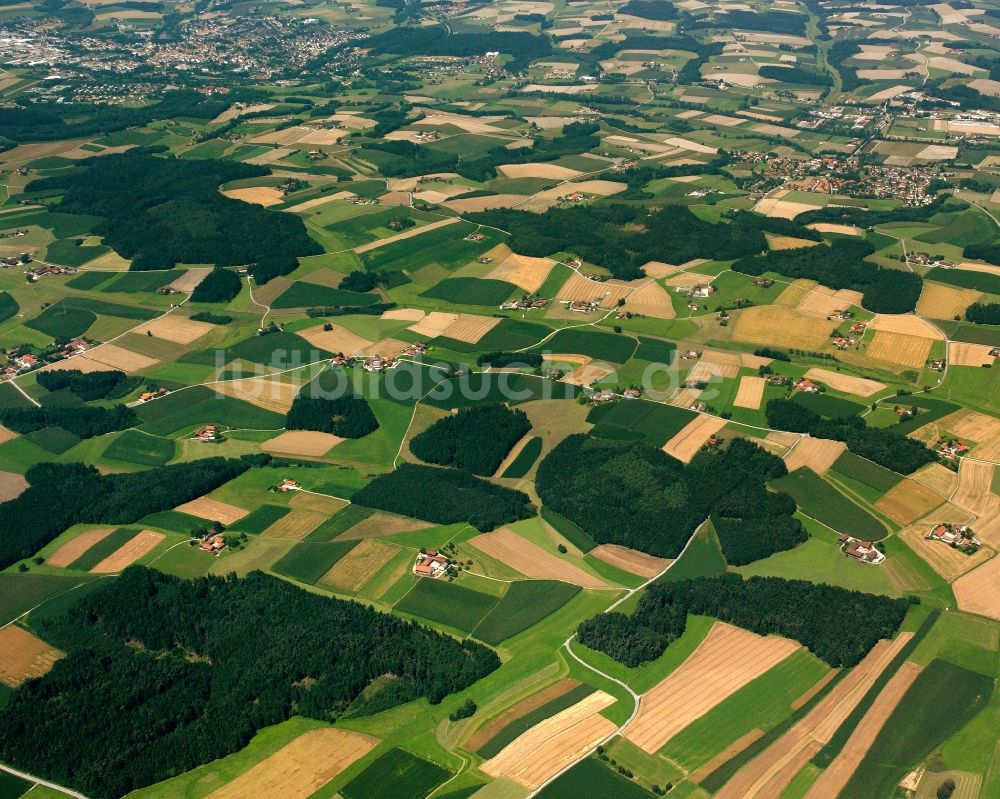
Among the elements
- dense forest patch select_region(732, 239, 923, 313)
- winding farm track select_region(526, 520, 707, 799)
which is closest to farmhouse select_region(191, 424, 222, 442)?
winding farm track select_region(526, 520, 707, 799)

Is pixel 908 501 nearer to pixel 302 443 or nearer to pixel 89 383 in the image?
pixel 302 443

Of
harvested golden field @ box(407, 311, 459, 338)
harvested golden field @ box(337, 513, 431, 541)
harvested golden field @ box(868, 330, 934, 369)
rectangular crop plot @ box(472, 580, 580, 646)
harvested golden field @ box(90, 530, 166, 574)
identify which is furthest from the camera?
harvested golden field @ box(407, 311, 459, 338)

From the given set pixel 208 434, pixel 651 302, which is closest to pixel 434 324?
pixel 651 302

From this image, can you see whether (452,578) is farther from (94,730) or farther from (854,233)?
(854,233)

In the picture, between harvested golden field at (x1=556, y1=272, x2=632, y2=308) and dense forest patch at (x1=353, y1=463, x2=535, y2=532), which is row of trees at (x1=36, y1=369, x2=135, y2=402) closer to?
dense forest patch at (x1=353, y1=463, x2=535, y2=532)

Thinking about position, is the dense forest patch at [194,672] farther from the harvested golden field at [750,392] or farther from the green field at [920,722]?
the harvested golden field at [750,392]

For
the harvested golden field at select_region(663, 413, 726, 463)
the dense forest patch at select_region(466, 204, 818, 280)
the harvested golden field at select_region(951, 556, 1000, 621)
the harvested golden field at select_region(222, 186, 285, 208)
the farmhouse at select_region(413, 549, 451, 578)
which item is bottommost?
the harvested golden field at select_region(951, 556, 1000, 621)
